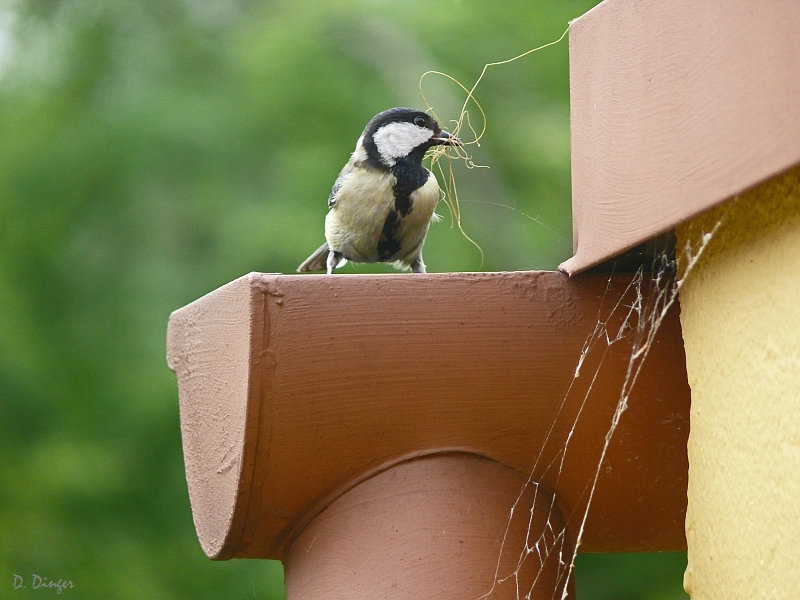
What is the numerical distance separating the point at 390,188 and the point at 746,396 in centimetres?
206

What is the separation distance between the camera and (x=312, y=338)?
4.17 feet

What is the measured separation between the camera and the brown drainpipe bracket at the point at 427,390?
4.18 feet

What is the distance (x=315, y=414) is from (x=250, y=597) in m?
3.25

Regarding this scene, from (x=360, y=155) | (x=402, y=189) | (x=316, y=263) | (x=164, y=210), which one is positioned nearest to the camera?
(x=402, y=189)

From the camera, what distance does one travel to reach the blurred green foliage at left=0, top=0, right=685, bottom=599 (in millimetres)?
4445

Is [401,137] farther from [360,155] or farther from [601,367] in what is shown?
[601,367]

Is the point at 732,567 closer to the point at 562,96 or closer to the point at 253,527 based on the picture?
the point at 253,527

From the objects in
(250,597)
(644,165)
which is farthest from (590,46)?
(250,597)

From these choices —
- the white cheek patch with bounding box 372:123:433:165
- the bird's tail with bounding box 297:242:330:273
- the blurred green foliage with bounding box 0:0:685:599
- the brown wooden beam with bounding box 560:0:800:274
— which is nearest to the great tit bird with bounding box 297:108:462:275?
the white cheek patch with bounding box 372:123:433:165

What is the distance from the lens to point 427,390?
130 cm

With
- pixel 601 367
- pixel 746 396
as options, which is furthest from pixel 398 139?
pixel 746 396

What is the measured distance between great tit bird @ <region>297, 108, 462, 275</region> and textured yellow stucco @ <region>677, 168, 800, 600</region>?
1799mm

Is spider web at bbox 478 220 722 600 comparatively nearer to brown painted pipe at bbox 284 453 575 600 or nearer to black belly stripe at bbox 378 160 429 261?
brown painted pipe at bbox 284 453 575 600

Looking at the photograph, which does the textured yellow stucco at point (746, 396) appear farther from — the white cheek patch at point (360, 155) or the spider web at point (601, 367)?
the white cheek patch at point (360, 155)
